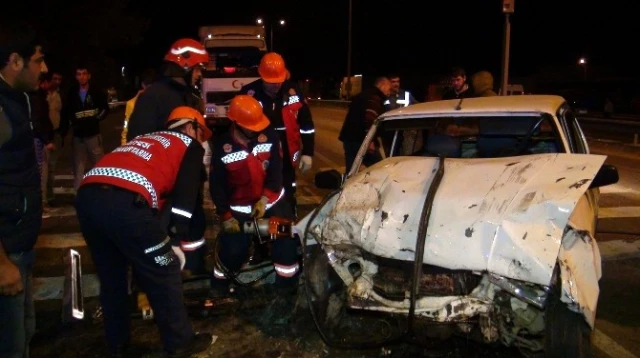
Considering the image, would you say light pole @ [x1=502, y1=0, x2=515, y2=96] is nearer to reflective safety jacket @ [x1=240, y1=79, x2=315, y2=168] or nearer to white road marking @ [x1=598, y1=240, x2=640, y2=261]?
white road marking @ [x1=598, y1=240, x2=640, y2=261]

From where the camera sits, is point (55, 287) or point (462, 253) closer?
point (462, 253)

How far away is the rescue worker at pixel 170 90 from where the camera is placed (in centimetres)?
505

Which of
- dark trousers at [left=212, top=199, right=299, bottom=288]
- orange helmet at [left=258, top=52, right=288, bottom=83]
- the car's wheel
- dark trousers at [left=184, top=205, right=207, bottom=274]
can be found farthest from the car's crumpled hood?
orange helmet at [left=258, top=52, right=288, bottom=83]

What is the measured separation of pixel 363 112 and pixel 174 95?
109 inches

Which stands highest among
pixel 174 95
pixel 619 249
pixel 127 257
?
pixel 174 95

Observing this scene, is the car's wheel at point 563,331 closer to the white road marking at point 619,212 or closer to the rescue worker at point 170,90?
the rescue worker at point 170,90

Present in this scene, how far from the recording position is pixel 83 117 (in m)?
8.16

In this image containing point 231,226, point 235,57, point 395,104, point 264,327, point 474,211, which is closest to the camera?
point 474,211

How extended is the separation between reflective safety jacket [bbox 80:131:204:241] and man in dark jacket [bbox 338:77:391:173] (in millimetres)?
3466

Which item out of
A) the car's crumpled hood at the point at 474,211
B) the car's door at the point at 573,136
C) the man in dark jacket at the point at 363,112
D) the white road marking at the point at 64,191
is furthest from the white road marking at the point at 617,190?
the white road marking at the point at 64,191

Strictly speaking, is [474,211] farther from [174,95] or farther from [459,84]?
[459,84]

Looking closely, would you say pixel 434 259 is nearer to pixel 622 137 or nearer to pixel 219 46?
pixel 219 46

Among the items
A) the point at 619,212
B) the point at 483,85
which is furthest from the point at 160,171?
the point at 619,212

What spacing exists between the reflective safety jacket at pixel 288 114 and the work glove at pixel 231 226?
146cm
